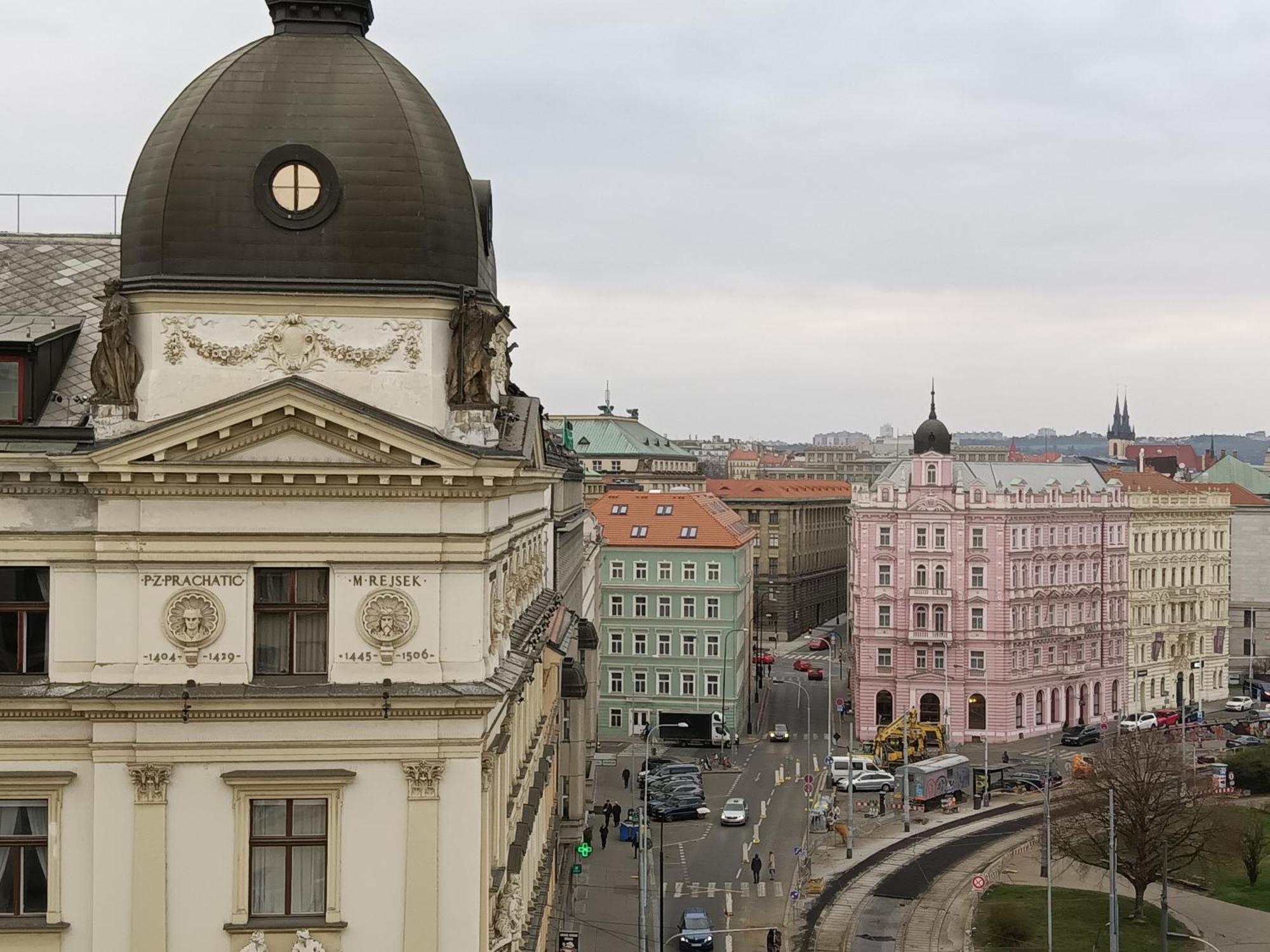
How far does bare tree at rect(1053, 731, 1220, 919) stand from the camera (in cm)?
7194

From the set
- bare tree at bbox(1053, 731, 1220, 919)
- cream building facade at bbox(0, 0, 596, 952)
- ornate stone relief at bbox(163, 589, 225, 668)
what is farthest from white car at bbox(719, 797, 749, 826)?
ornate stone relief at bbox(163, 589, 225, 668)

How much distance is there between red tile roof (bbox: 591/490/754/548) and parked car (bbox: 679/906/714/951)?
56.1 metres

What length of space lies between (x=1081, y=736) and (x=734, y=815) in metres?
39.1

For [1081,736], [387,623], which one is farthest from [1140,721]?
[387,623]

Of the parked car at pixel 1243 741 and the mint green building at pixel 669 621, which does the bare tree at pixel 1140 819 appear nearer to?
the parked car at pixel 1243 741

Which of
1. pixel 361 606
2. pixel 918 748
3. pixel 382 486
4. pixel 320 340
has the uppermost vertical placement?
pixel 320 340

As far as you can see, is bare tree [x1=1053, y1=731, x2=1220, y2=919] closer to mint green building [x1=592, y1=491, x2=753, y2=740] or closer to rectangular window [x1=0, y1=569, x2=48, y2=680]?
mint green building [x1=592, y1=491, x2=753, y2=740]

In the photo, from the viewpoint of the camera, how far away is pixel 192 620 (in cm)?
3344

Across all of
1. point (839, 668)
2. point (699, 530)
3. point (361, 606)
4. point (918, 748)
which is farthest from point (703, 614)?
point (361, 606)

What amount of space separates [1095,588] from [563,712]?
70.3 m

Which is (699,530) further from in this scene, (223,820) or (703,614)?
(223,820)

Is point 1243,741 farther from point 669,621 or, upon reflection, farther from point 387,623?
point 387,623

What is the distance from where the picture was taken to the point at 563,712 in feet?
242

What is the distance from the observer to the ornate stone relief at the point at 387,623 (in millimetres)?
33594
